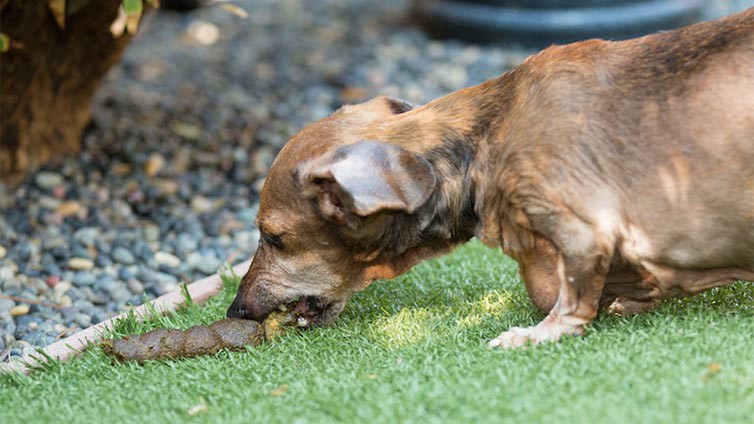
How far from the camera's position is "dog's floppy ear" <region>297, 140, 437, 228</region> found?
12.2 ft

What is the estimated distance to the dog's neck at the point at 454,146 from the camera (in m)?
4.01

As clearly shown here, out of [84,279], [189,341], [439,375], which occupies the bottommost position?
[84,279]

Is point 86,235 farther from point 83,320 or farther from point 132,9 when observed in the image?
point 132,9

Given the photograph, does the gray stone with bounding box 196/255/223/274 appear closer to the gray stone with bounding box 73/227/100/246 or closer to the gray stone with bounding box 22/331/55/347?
the gray stone with bounding box 73/227/100/246

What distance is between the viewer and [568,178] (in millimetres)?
3699

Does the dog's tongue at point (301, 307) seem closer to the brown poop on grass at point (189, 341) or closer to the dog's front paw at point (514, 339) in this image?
the brown poop on grass at point (189, 341)

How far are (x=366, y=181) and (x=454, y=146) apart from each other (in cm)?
51

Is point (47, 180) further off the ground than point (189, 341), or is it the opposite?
point (189, 341)

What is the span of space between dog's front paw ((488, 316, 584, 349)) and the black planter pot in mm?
5954

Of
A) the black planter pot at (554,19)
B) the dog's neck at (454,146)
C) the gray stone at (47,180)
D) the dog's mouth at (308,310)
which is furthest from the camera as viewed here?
the black planter pot at (554,19)

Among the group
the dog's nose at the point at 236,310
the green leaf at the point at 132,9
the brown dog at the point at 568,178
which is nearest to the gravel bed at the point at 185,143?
the dog's nose at the point at 236,310

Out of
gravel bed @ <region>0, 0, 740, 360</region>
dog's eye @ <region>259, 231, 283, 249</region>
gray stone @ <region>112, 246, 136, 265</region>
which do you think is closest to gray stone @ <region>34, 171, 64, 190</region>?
gravel bed @ <region>0, 0, 740, 360</region>

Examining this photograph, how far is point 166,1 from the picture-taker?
11.0m

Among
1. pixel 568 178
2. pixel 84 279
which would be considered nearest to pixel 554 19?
pixel 84 279
